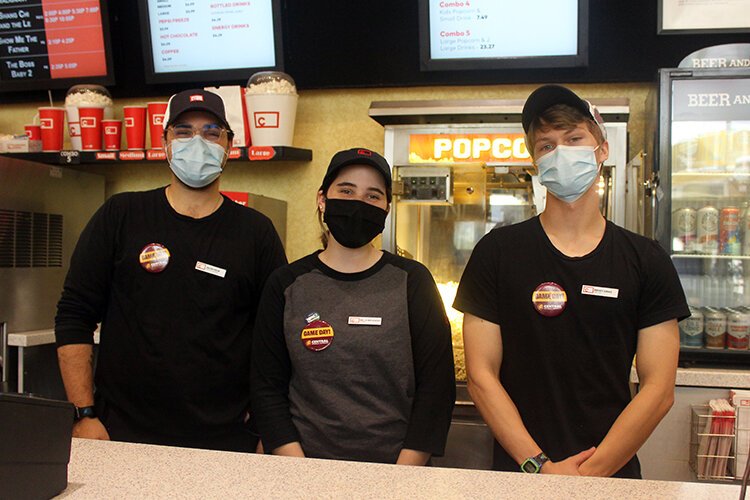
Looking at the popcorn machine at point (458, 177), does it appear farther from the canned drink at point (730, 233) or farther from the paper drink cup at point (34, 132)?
the paper drink cup at point (34, 132)

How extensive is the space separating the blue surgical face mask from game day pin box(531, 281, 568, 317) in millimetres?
253

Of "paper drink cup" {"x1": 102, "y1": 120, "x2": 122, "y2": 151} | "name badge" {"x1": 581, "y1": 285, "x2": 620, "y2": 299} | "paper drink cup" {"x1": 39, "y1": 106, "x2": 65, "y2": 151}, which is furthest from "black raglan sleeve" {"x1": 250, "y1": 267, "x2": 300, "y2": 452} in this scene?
"paper drink cup" {"x1": 39, "y1": 106, "x2": 65, "y2": 151}

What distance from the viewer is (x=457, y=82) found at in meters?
3.59

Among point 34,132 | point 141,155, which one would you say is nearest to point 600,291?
point 141,155

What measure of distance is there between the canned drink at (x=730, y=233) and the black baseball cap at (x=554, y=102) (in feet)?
4.35

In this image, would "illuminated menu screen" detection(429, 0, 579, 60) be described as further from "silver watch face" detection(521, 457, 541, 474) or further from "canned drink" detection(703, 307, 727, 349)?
"silver watch face" detection(521, 457, 541, 474)

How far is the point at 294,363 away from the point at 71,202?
2.27m

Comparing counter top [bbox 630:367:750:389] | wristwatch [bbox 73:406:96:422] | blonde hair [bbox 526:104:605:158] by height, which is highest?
blonde hair [bbox 526:104:605:158]

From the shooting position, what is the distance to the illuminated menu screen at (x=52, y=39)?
3943 millimetres

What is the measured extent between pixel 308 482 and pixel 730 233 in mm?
2402

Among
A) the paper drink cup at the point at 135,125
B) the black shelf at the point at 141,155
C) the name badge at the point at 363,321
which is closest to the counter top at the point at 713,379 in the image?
the name badge at the point at 363,321

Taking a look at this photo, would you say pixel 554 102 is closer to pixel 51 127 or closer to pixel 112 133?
pixel 112 133

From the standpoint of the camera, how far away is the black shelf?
11.3ft

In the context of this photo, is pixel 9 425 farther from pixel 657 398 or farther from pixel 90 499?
pixel 657 398
